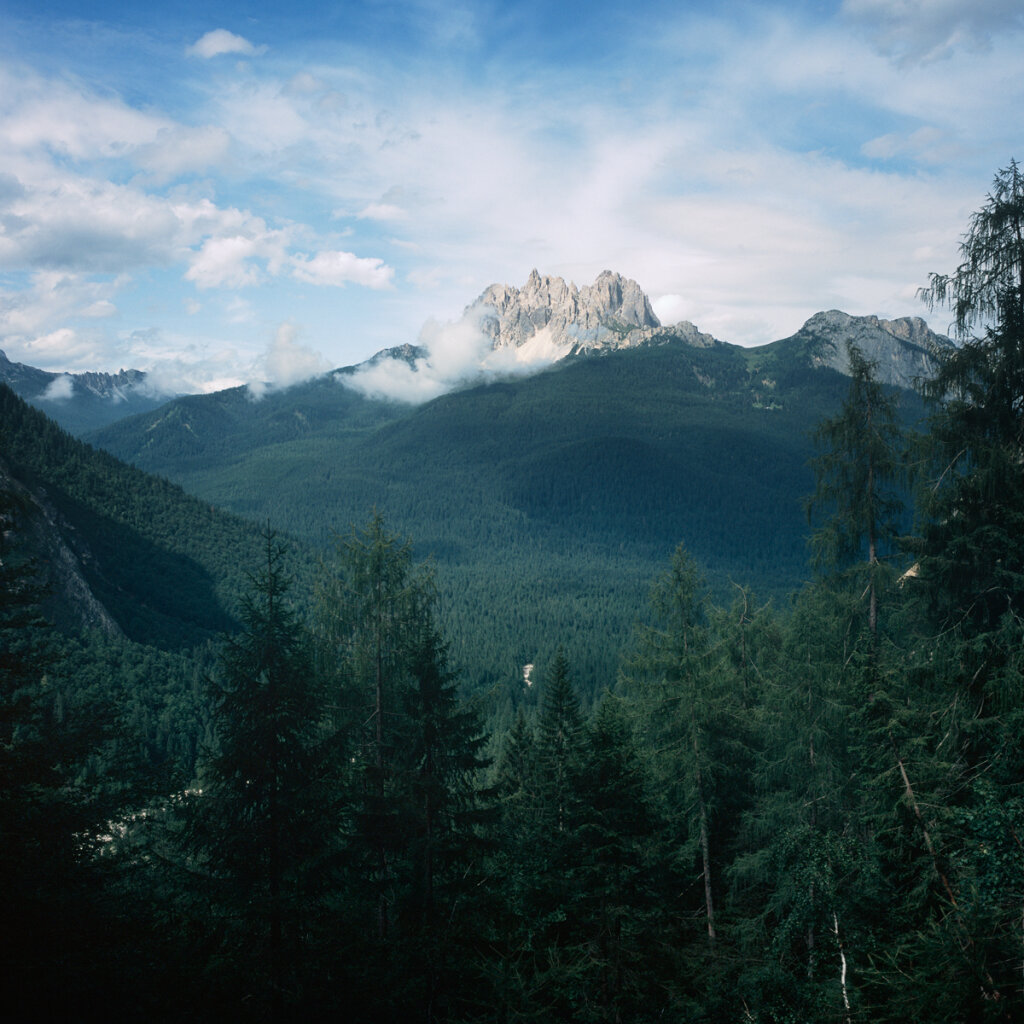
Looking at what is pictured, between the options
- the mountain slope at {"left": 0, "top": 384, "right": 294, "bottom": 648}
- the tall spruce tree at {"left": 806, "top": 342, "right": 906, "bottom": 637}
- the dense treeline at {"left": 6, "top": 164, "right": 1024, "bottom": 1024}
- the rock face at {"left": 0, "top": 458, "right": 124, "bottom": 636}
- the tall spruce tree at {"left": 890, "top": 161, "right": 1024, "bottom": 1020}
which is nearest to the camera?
the dense treeline at {"left": 6, "top": 164, "right": 1024, "bottom": 1024}

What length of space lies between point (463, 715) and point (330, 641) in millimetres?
6906

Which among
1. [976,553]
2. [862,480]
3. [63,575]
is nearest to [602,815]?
[976,553]

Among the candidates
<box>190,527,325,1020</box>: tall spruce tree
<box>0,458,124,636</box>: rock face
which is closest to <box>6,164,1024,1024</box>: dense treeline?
<box>190,527,325,1020</box>: tall spruce tree

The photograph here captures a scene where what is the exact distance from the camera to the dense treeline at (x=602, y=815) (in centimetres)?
1111

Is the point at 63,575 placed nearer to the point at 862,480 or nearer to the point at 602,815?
the point at 602,815

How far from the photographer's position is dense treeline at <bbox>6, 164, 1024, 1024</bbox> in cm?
1111

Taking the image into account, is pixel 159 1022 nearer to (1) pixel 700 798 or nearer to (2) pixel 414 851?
(2) pixel 414 851

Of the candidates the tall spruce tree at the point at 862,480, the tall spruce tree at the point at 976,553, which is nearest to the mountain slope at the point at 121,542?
the tall spruce tree at the point at 862,480

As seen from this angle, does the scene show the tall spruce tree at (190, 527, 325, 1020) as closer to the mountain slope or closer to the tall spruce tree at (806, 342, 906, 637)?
the tall spruce tree at (806, 342, 906, 637)

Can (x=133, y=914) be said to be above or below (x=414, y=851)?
above

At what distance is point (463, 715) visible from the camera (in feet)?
60.1

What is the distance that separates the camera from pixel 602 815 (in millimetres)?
15250

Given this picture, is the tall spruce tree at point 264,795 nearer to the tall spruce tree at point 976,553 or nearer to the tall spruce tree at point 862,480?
the tall spruce tree at point 976,553

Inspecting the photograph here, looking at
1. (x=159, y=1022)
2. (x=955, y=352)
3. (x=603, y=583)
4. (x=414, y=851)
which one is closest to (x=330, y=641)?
(x=414, y=851)
